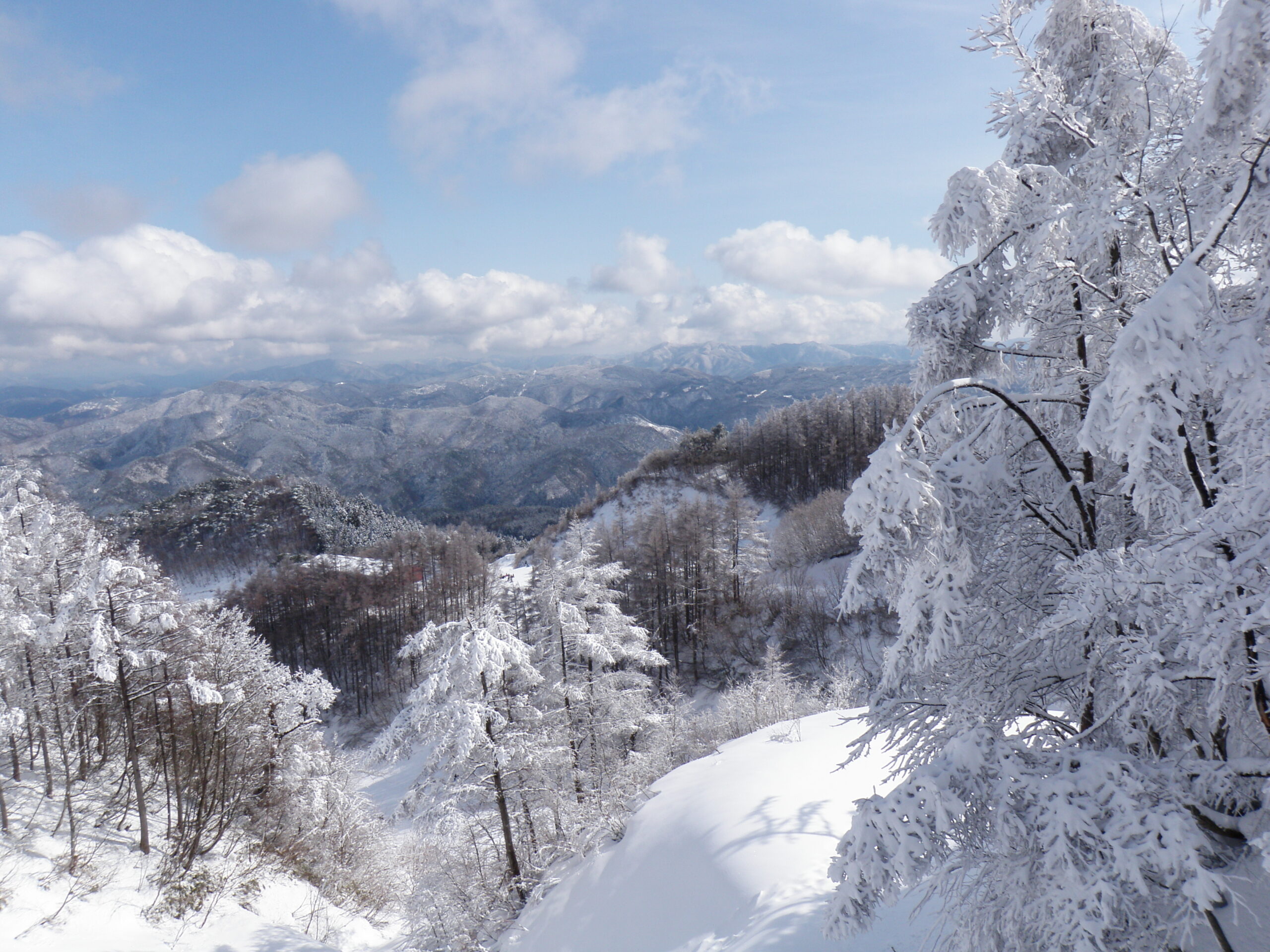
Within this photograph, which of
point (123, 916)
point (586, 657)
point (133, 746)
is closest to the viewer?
point (123, 916)

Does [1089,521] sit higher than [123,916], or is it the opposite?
[1089,521]

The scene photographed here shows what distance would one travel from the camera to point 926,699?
5086 millimetres

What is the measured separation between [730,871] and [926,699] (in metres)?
5.72

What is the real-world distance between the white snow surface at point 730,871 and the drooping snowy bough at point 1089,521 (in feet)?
9.27

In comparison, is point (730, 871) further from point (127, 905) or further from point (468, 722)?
point (127, 905)

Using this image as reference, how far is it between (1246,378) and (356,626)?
194ft

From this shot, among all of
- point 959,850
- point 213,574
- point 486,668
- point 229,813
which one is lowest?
point 213,574

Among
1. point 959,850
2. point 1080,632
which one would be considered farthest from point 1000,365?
point 959,850

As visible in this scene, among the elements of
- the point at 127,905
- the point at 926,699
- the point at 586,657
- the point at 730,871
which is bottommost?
the point at 127,905

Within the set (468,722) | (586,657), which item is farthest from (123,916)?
(586,657)

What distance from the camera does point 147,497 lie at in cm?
16112

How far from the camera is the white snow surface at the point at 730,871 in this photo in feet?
23.7

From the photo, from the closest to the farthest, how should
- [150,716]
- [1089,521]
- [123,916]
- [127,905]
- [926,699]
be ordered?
[1089,521] → [926,699] → [123,916] → [127,905] → [150,716]

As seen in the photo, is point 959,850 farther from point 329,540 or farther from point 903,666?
point 329,540
